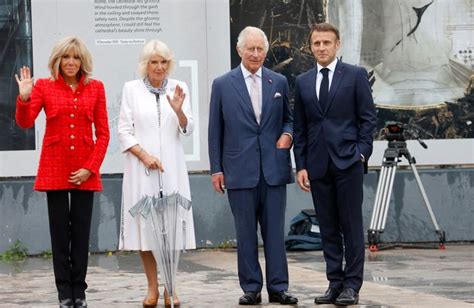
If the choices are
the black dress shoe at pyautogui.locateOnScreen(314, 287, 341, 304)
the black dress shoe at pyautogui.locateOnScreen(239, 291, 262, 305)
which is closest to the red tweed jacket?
the black dress shoe at pyautogui.locateOnScreen(239, 291, 262, 305)

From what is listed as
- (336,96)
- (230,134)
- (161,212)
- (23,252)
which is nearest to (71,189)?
(161,212)

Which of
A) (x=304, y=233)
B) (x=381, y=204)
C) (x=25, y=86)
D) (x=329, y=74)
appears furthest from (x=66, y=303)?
(x=381, y=204)

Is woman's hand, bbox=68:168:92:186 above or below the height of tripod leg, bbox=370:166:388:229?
above

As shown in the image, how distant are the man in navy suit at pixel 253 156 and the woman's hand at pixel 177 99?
47 cm

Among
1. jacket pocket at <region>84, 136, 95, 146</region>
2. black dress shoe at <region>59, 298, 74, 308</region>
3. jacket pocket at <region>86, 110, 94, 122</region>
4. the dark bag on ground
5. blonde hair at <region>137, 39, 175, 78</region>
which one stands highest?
blonde hair at <region>137, 39, 175, 78</region>

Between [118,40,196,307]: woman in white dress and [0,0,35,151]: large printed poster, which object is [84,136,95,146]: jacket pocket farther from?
[0,0,35,151]: large printed poster

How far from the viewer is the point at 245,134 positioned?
29.5 feet

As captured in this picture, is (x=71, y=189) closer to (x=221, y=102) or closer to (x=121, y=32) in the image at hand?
(x=221, y=102)

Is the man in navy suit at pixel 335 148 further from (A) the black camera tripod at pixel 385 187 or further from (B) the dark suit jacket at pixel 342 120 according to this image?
(A) the black camera tripod at pixel 385 187

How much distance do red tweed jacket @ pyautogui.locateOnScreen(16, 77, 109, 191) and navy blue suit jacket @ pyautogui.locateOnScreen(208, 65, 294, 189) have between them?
38.7 inches

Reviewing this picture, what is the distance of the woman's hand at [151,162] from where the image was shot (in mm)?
8713

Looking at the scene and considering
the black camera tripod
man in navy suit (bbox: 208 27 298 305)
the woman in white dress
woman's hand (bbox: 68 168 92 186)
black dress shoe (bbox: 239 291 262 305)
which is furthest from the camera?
the black camera tripod

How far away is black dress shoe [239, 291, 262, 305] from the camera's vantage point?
8.69 m

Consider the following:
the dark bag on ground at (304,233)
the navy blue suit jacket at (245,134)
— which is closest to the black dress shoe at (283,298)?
the navy blue suit jacket at (245,134)
